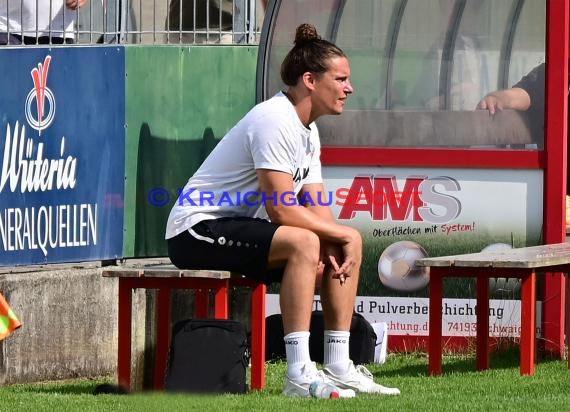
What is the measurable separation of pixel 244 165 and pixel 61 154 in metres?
1.85

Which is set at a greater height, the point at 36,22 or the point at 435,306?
the point at 36,22

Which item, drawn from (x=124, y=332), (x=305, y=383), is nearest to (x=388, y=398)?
(x=305, y=383)

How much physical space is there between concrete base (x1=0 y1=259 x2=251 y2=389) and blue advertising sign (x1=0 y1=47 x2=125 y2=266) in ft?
0.54

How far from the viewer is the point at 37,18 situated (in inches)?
342

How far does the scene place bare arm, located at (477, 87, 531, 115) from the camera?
9.05 meters

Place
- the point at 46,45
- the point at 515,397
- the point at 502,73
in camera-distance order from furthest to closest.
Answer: the point at 502,73
the point at 46,45
the point at 515,397

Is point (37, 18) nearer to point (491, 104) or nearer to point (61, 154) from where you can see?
point (61, 154)

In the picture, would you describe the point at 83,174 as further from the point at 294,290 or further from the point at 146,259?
the point at 294,290

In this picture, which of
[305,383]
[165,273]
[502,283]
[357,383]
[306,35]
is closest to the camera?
[305,383]

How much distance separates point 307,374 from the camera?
6773mm

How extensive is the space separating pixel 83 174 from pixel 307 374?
2.56 m

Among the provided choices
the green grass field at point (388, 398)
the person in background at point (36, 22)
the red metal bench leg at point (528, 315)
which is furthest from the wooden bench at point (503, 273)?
the person in background at point (36, 22)

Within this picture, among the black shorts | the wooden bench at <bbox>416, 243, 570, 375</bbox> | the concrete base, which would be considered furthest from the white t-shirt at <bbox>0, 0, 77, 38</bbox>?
the wooden bench at <bbox>416, 243, 570, 375</bbox>

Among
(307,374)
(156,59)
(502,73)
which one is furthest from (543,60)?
(307,374)
